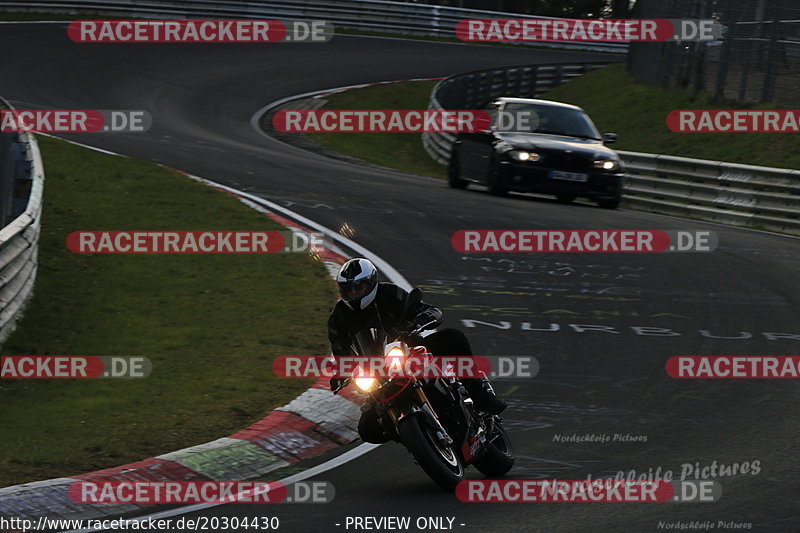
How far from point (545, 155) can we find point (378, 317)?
39.1 ft

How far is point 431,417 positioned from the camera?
22.5ft

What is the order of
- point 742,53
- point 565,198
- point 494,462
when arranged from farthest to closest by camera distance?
point 742,53 → point 565,198 → point 494,462

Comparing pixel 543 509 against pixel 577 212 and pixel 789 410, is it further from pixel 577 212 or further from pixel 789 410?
pixel 577 212

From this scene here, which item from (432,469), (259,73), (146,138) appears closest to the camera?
(432,469)

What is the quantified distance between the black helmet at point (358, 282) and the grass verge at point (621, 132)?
17.1 metres

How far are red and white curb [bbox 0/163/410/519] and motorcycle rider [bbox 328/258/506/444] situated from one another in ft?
2.46

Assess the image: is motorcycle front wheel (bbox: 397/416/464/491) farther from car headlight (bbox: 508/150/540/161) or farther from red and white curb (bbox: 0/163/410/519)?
car headlight (bbox: 508/150/540/161)

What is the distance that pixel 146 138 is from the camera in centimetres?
2350

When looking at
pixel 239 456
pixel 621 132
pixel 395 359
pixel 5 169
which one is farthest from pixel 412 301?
pixel 621 132

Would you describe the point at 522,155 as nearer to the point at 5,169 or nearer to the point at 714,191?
the point at 714,191

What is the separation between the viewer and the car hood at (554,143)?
1891 cm

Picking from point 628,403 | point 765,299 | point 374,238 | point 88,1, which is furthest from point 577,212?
point 88,1

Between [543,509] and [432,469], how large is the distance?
69cm

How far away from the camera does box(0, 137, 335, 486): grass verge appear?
8164 mm
